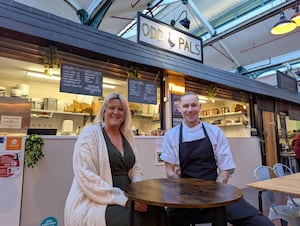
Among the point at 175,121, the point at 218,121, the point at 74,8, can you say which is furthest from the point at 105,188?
the point at 218,121

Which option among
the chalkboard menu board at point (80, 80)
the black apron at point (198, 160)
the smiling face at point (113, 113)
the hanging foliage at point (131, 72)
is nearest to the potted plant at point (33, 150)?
the chalkboard menu board at point (80, 80)

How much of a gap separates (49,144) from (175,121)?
244 centimetres

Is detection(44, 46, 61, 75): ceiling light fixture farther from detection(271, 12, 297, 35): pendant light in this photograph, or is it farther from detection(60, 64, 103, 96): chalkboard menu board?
detection(271, 12, 297, 35): pendant light

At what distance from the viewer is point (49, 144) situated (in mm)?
2678

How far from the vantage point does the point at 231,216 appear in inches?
61.6

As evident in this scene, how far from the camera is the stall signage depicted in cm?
383

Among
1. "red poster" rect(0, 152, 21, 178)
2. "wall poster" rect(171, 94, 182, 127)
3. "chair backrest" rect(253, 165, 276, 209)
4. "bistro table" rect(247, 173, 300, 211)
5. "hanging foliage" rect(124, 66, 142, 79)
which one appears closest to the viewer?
"bistro table" rect(247, 173, 300, 211)

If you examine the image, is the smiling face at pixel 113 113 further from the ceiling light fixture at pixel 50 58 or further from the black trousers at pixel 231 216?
the ceiling light fixture at pixel 50 58

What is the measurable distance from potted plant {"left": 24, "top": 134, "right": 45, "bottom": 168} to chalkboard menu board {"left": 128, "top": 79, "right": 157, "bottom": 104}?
62.8 inches

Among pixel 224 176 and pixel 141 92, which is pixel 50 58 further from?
pixel 224 176

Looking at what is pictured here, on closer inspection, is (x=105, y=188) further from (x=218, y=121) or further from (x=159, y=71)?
(x=218, y=121)

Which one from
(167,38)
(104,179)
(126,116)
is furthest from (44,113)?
(104,179)

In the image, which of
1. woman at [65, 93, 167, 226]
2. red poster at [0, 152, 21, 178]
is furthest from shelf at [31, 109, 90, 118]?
woman at [65, 93, 167, 226]

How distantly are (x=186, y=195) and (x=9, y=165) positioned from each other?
2.08m
